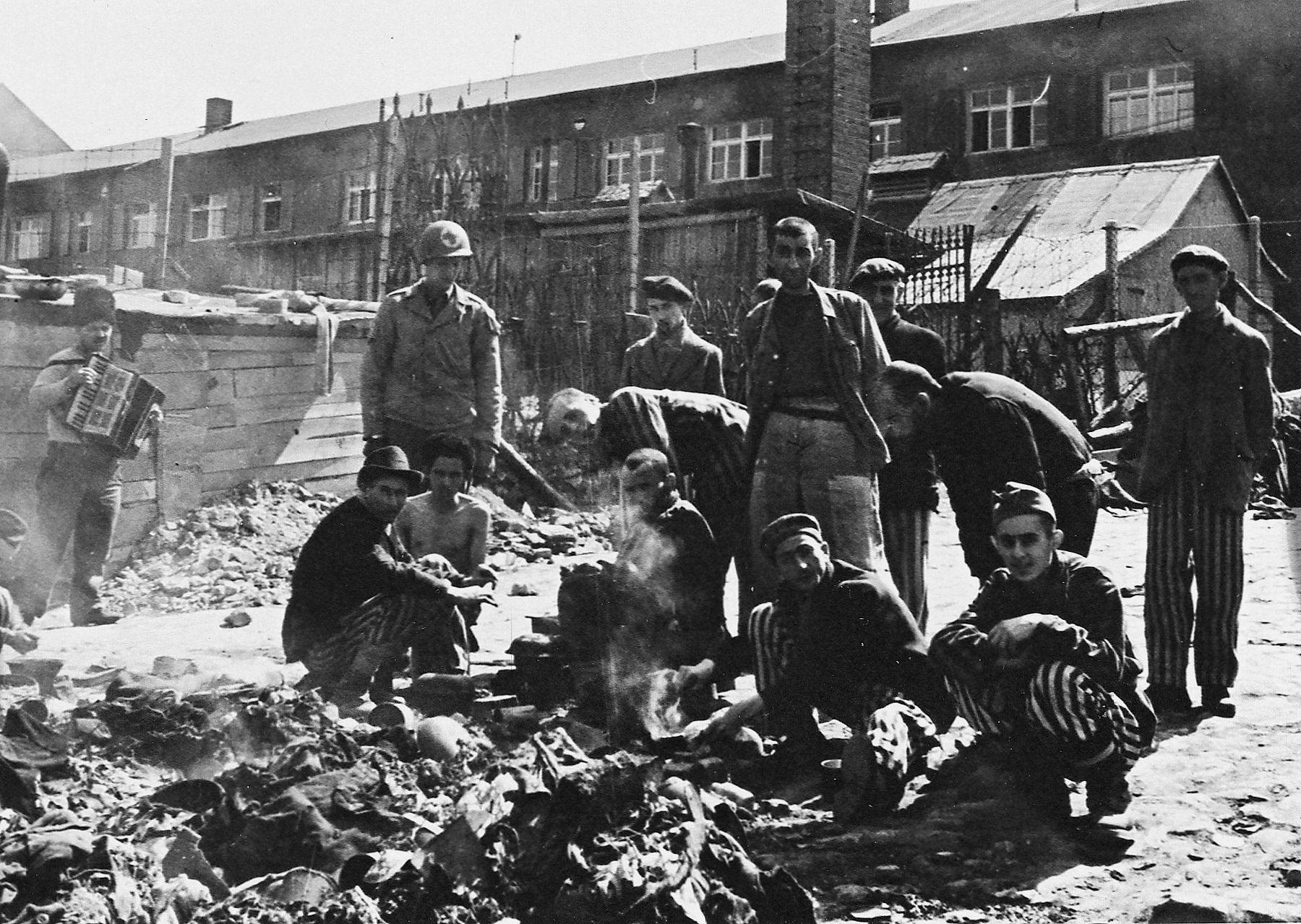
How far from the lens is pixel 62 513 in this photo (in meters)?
8.05

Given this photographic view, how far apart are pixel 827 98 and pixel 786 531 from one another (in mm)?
14567

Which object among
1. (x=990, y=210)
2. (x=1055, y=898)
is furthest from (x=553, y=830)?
(x=990, y=210)

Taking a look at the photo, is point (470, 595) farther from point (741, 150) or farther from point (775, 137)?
point (741, 150)

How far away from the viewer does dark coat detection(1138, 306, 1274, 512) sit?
18.2 ft

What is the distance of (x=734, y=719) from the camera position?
16.6ft

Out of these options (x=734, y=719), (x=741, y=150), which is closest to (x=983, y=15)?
(x=741, y=150)

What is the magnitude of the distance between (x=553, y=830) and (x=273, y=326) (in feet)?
24.9

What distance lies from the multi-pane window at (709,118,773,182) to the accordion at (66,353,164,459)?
63.2 feet

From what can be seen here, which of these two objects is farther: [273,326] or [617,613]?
[273,326]

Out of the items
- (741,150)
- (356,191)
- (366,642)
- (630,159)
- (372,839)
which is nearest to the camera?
(372,839)

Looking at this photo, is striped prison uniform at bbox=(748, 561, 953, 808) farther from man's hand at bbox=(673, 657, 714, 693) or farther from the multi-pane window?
the multi-pane window

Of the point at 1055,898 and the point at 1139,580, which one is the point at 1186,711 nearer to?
the point at 1055,898

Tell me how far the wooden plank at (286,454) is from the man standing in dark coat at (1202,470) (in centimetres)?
689

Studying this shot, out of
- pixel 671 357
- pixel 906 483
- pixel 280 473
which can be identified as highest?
pixel 671 357
